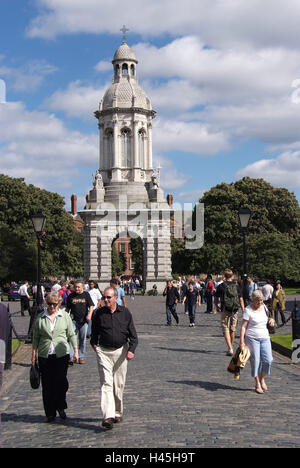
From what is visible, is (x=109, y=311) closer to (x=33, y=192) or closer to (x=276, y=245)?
(x=276, y=245)

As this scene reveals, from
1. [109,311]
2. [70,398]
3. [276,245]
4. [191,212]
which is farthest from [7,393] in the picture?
[191,212]

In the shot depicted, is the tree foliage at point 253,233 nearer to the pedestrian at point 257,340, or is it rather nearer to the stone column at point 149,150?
the stone column at point 149,150

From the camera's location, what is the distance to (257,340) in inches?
462

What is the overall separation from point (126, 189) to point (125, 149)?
4.20m

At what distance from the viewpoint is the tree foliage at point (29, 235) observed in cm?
5806

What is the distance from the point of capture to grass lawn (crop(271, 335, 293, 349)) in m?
17.6

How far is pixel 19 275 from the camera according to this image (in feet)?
193

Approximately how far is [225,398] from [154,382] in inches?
74.6

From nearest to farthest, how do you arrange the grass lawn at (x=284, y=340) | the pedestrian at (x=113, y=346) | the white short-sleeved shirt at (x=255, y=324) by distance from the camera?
the pedestrian at (x=113, y=346), the white short-sleeved shirt at (x=255, y=324), the grass lawn at (x=284, y=340)

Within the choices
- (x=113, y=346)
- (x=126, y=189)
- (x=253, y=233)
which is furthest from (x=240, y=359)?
(x=253, y=233)

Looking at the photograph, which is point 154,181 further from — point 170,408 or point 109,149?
point 170,408

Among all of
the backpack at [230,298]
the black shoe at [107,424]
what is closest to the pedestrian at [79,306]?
the backpack at [230,298]

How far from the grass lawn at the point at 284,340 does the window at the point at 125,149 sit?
139ft

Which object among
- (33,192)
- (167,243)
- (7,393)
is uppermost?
(33,192)
